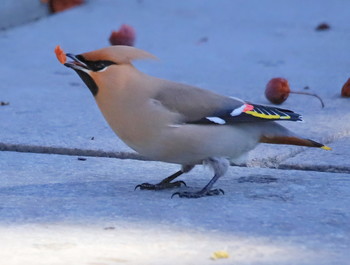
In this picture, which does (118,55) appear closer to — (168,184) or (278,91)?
(168,184)

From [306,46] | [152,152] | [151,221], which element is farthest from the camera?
[306,46]

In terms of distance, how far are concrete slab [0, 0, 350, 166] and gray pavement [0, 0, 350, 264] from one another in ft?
0.04

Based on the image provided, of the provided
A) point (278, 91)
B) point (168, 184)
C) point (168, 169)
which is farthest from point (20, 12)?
point (168, 184)

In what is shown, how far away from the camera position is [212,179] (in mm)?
3410

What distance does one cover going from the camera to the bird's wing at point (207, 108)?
3.36m

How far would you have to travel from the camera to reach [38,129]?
4461 millimetres

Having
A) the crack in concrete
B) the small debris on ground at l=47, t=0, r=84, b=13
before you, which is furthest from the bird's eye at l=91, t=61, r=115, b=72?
the small debris on ground at l=47, t=0, r=84, b=13

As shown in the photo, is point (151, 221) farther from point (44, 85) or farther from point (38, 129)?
point (44, 85)

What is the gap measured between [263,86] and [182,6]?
2596 mm

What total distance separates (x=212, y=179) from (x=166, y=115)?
301 millimetres

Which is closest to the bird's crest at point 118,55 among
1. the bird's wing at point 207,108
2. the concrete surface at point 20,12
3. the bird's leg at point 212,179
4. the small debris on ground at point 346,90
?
the bird's wing at point 207,108

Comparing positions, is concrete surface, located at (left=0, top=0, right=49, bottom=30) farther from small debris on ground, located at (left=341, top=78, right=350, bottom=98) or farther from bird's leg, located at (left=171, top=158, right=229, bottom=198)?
bird's leg, located at (left=171, top=158, right=229, bottom=198)

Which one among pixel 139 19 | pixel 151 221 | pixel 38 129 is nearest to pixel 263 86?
pixel 38 129

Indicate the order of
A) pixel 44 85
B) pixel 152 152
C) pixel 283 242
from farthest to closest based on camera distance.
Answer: pixel 44 85 → pixel 152 152 → pixel 283 242
